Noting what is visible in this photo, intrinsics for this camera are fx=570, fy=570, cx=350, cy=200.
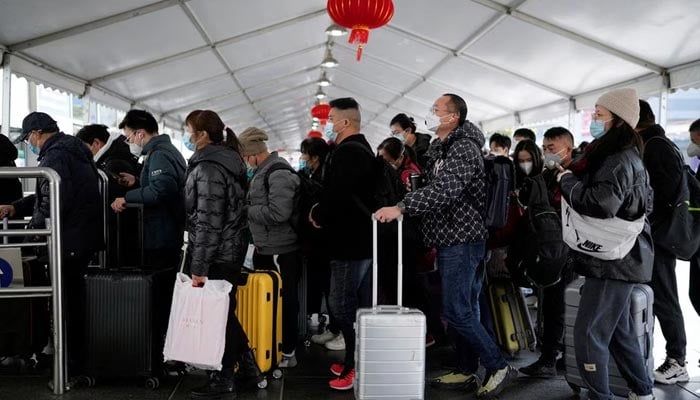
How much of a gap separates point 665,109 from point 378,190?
14.9 feet

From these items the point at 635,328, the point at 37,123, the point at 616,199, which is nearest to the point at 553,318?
the point at 635,328

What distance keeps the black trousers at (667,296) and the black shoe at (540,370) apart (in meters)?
0.68

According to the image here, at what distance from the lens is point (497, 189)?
294 cm

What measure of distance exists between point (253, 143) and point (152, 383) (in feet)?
4.93

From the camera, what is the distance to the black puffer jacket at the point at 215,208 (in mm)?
2822

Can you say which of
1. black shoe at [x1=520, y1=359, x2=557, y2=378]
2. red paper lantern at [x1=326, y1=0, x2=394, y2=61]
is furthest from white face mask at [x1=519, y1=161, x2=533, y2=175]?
red paper lantern at [x1=326, y1=0, x2=394, y2=61]

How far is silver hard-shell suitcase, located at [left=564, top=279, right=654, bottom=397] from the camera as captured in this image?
276 centimetres

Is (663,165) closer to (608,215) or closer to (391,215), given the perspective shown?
(608,215)

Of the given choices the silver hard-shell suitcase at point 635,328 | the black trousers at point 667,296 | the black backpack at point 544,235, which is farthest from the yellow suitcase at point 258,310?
the black trousers at point 667,296

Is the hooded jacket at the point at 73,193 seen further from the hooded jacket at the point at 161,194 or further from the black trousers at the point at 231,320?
the black trousers at the point at 231,320

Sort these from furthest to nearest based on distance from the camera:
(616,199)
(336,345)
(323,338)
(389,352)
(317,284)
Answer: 1. (317,284)
2. (323,338)
3. (336,345)
4. (389,352)
5. (616,199)

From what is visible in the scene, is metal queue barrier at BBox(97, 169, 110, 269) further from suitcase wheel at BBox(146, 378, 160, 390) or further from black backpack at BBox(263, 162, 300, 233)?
black backpack at BBox(263, 162, 300, 233)

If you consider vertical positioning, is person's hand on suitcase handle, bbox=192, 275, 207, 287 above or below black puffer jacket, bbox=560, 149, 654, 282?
below

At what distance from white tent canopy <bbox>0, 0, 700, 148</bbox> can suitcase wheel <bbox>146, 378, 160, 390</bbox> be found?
3.33 meters
